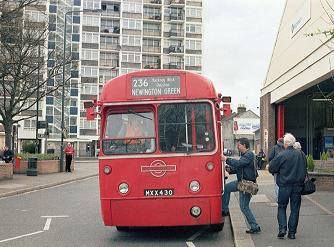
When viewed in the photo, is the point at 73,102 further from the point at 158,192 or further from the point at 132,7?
the point at 158,192

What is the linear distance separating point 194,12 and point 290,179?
8094cm

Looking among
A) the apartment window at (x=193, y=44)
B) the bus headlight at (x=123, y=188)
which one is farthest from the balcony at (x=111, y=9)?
the bus headlight at (x=123, y=188)

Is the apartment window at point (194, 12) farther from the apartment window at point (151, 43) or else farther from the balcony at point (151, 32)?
the apartment window at point (151, 43)

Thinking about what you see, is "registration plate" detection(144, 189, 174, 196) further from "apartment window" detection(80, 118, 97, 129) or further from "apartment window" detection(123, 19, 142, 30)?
"apartment window" detection(123, 19, 142, 30)

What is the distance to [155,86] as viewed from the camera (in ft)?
31.8

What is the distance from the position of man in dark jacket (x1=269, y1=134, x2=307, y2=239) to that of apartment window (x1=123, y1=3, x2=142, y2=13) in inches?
3073

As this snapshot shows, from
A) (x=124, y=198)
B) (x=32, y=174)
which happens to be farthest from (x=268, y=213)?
(x=32, y=174)

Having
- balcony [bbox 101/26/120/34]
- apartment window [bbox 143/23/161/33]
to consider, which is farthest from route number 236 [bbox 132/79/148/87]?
apartment window [bbox 143/23/161/33]

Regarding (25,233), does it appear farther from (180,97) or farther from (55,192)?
(55,192)

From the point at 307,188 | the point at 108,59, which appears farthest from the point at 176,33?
the point at 307,188

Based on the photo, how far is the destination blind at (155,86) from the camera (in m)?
9.62

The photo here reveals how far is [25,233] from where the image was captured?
412 inches

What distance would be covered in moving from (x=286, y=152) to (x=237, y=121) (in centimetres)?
8333

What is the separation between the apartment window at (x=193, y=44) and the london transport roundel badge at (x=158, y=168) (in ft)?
258
